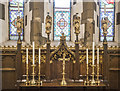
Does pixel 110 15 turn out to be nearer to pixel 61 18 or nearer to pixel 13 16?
pixel 61 18

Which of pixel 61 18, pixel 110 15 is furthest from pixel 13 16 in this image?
pixel 110 15

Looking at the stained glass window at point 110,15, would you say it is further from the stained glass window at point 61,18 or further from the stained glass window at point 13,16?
the stained glass window at point 13,16

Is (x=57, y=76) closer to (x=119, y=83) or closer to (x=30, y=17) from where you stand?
(x=119, y=83)

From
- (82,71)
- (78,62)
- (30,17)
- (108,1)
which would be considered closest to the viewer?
(78,62)

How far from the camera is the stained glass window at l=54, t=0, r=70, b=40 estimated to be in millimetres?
7141

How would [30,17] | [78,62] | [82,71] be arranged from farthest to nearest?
[30,17], [82,71], [78,62]

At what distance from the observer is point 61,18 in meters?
7.20

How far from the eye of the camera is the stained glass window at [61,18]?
714cm

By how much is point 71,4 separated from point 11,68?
3.02 m

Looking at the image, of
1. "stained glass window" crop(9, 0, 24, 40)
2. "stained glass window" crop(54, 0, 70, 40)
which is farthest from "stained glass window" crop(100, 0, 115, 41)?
"stained glass window" crop(9, 0, 24, 40)

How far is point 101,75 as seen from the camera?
212 inches

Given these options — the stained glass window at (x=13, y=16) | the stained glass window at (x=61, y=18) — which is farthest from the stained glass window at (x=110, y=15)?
the stained glass window at (x=13, y=16)

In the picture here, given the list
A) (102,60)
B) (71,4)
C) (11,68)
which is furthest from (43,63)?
(71,4)

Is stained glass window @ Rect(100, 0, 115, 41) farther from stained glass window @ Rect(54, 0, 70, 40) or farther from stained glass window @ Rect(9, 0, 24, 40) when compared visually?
stained glass window @ Rect(9, 0, 24, 40)
